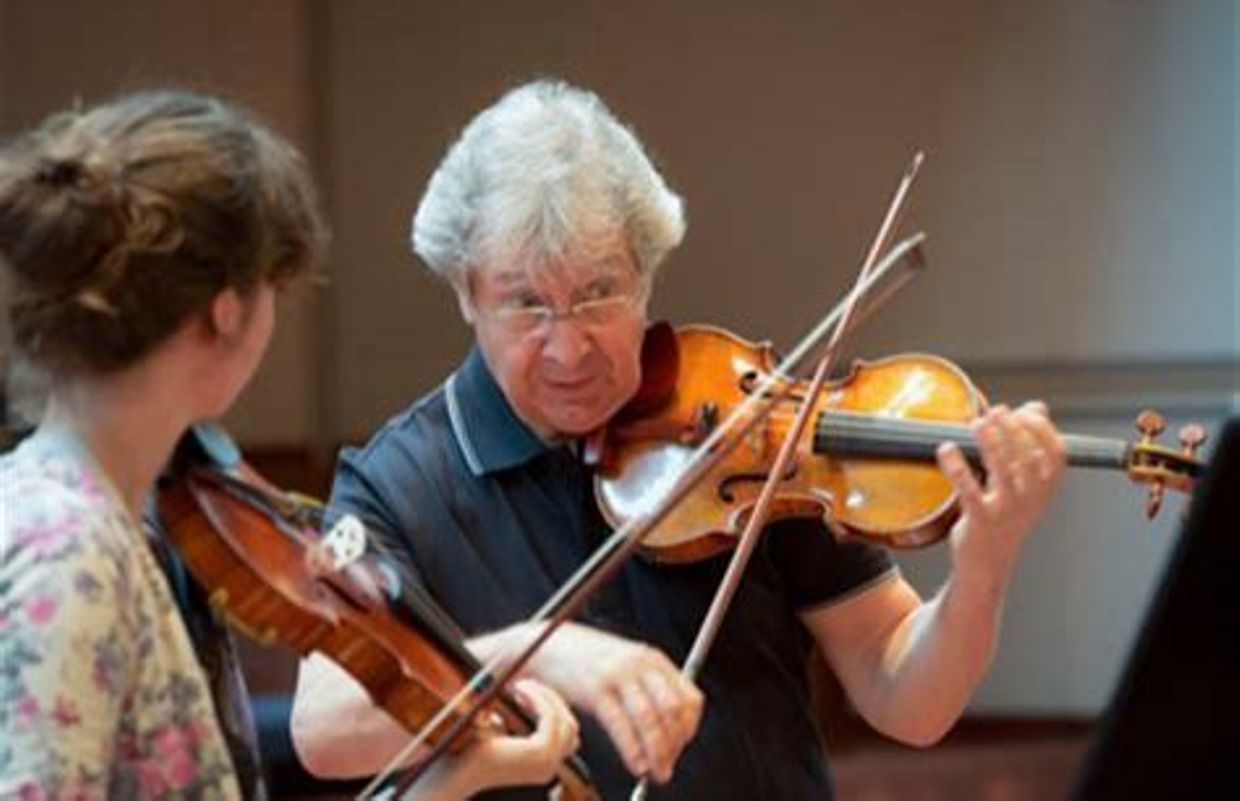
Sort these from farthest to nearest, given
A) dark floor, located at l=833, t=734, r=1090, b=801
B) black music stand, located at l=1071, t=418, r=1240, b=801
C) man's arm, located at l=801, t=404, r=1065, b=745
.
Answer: dark floor, located at l=833, t=734, r=1090, b=801 → man's arm, located at l=801, t=404, r=1065, b=745 → black music stand, located at l=1071, t=418, r=1240, b=801

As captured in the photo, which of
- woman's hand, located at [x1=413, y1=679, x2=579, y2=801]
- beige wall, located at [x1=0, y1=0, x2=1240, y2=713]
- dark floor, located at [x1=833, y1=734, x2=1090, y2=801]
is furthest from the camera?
beige wall, located at [x1=0, y1=0, x2=1240, y2=713]

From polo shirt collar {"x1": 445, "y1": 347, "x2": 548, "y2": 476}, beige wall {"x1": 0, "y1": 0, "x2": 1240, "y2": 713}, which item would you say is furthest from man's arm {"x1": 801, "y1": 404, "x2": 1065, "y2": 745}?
beige wall {"x1": 0, "y1": 0, "x2": 1240, "y2": 713}

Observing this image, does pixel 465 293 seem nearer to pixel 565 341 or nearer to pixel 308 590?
pixel 565 341

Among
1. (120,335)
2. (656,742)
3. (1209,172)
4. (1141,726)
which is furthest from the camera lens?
(1209,172)

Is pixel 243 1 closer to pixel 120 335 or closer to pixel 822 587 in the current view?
pixel 822 587

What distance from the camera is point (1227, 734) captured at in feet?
3.33

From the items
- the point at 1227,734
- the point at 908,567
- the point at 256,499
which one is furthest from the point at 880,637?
the point at 908,567

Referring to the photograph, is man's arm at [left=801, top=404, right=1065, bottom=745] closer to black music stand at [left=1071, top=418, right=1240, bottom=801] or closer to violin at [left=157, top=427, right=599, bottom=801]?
violin at [left=157, top=427, right=599, bottom=801]

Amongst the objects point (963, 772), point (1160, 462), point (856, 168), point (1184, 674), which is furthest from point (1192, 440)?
point (856, 168)

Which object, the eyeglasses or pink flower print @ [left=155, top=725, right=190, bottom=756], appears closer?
pink flower print @ [left=155, top=725, right=190, bottom=756]

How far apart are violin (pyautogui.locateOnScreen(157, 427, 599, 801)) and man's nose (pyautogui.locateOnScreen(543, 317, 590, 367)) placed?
352 millimetres

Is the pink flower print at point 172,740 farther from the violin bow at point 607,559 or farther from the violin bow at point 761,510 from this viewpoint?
the violin bow at point 761,510

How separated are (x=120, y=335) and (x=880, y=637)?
0.84m

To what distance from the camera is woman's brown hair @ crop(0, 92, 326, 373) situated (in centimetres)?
120
